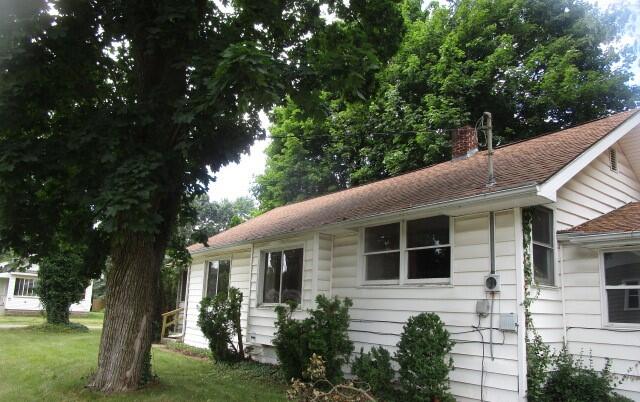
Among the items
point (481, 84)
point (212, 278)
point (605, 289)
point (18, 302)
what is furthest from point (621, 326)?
point (18, 302)

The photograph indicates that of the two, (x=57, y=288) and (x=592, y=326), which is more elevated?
(x=592, y=326)

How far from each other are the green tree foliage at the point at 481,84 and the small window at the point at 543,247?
33.3 feet

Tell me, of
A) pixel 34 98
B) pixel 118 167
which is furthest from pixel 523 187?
pixel 34 98

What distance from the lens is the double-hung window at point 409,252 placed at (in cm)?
844

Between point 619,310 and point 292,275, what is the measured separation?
21.7ft

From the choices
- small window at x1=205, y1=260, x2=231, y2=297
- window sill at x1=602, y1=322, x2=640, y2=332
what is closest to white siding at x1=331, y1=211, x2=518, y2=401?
window sill at x1=602, y1=322, x2=640, y2=332

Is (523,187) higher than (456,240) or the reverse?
higher

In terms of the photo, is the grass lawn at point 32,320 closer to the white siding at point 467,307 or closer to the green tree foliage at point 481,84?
the green tree foliage at point 481,84

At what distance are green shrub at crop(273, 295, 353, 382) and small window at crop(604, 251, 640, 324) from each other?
4.17 meters

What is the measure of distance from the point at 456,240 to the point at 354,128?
15.3m

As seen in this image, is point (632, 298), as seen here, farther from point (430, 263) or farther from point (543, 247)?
point (430, 263)

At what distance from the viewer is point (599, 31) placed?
62.9ft

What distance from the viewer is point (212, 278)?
15.9m

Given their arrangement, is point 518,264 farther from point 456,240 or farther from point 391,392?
point 391,392
